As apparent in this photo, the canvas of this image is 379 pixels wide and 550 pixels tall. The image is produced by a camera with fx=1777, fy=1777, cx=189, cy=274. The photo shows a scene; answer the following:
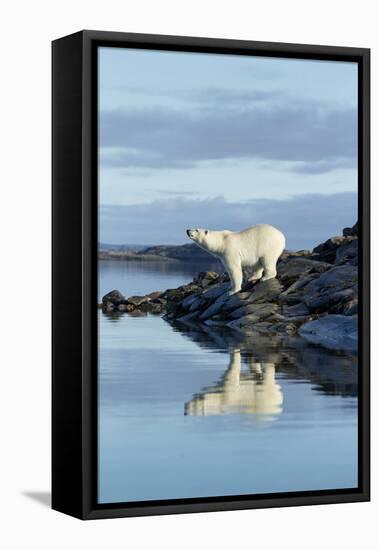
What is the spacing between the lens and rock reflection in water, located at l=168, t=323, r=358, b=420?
10617mm

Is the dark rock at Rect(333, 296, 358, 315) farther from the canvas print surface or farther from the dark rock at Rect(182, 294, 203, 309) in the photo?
the dark rock at Rect(182, 294, 203, 309)

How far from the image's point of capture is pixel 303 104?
10906mm

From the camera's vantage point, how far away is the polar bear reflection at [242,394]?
10562mm

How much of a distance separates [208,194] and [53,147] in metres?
0.97

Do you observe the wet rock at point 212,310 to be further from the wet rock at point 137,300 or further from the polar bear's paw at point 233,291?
the wet rock at point 137,300

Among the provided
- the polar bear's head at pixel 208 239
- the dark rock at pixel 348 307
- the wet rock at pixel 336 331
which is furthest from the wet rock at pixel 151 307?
the dark rock at pixel 348 307

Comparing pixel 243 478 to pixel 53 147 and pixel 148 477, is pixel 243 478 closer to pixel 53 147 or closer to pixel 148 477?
pixel 148 477

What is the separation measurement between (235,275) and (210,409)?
3.05 ft

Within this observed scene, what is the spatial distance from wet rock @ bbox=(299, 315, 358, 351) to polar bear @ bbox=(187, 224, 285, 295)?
0.42 meters

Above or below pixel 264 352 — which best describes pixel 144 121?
above

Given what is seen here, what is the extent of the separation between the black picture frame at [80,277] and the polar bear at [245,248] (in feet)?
2.55

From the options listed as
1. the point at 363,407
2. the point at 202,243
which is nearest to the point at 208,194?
the point at 202,243

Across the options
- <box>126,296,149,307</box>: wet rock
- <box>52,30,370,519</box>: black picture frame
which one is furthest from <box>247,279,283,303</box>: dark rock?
<box>52,30,370,519</box>: black picture frame

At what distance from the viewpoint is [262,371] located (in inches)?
425
